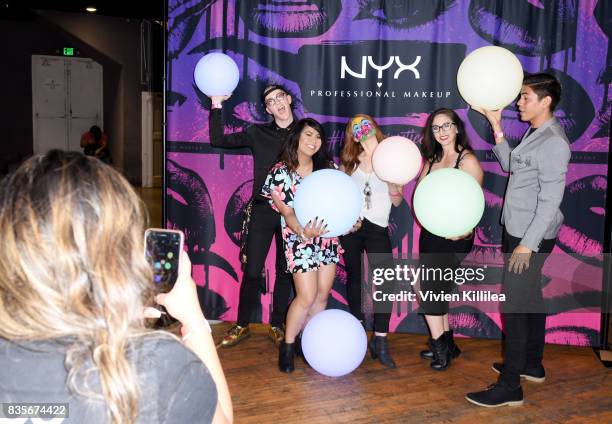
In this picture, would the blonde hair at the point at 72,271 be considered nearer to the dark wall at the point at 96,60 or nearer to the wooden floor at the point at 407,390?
the wooden floor at the point at 407,390

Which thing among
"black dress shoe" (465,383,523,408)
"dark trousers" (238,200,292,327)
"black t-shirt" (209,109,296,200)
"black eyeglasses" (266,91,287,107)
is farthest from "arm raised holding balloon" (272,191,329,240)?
"black dress shoe" (465,383,523,408)

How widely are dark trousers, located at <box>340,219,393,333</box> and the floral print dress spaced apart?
0.23 meters

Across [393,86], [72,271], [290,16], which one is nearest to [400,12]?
[393,86]

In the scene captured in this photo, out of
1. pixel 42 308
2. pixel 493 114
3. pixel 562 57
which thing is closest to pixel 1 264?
pixel 42 308

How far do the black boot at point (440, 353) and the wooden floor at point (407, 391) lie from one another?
4 cm

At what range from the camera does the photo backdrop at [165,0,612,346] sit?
3.48 meters

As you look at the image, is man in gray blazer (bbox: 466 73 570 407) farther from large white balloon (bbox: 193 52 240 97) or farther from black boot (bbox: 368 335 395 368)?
large white balloon (bbox: 193 52 240 97)

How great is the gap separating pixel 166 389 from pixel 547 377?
2.79m

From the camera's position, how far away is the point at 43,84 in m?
11.2

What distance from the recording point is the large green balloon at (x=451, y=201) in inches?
107

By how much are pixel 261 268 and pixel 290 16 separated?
4.89 ft

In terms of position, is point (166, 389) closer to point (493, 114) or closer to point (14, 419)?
point (14, 419)

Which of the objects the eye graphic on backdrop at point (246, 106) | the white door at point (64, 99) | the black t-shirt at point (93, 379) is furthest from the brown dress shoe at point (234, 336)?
the white door at point (64, 99)

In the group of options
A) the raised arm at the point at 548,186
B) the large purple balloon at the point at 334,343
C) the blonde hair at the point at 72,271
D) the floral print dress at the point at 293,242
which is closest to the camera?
the blonde hair at the point at 72,271
